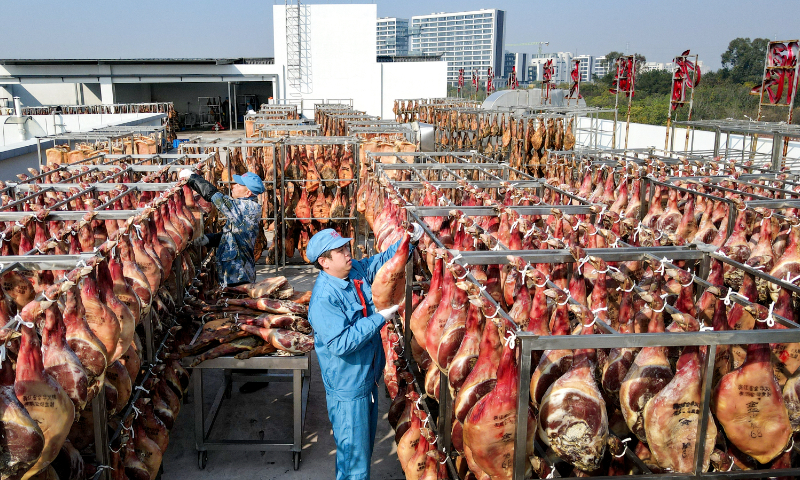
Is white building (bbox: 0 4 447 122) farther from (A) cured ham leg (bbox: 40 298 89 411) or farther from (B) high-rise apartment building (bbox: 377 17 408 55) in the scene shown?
(B) high-rise apartment building (bbox: 377 17 408 55)

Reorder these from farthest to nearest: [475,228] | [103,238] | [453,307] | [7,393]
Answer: [103,238]
[475,228]
[453,307]
[7,393]

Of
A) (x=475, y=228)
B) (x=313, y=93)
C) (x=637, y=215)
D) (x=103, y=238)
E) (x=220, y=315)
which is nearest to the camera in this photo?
(x=475, y=228)

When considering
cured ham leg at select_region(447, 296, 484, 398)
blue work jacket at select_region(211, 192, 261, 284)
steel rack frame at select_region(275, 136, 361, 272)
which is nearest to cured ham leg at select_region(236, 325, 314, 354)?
blue work jacket at select_region(211, 192, 261, 284)

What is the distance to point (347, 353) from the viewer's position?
4.21 metres

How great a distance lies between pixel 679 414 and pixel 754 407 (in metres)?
0.35

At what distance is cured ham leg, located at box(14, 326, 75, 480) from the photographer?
2914 mm

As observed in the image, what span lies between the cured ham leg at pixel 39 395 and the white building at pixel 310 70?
37397 millimetres

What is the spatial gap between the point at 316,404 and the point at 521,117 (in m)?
12.3

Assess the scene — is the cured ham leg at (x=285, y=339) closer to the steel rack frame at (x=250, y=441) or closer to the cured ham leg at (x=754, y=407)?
the steel rack frame at (x=250, y=441)

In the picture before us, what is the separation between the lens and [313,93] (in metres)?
40.4

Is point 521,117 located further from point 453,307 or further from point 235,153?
point 453,307

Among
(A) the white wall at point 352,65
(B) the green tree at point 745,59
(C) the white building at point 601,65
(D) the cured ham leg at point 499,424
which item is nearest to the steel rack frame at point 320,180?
(D) the cured ham leg at point 499,424

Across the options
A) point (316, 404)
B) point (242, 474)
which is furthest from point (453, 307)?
point (316, 404)

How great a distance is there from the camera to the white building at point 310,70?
39438mm
